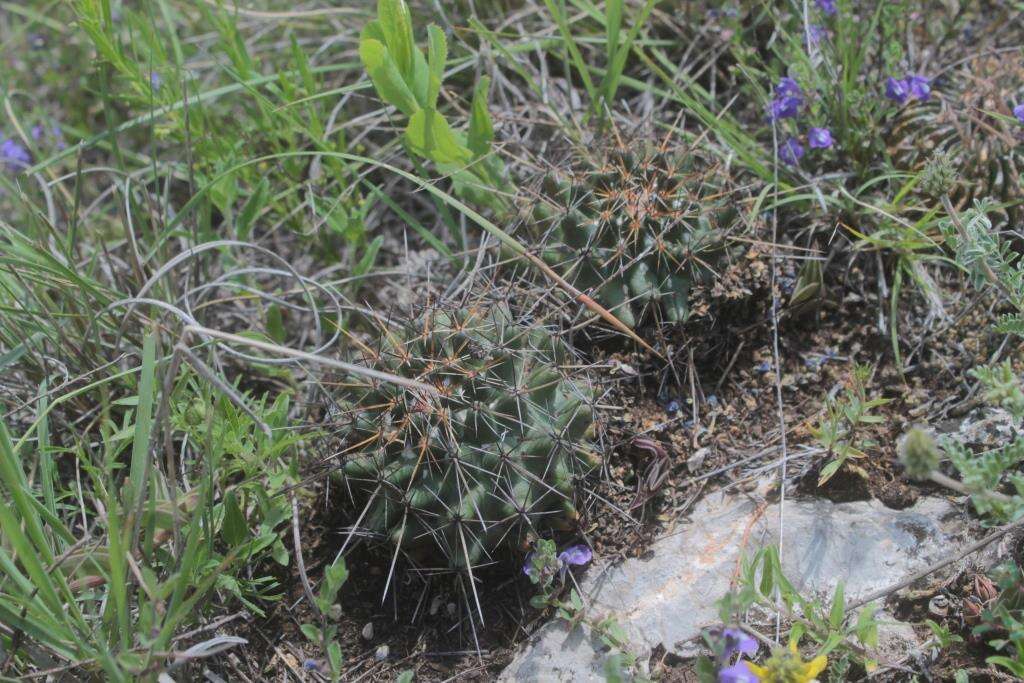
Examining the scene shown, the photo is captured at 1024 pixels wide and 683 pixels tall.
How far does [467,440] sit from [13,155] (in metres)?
2.84

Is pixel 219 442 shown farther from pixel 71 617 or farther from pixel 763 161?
pixel 763 161

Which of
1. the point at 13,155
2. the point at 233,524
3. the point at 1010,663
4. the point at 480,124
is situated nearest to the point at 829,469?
the point at 1010,663

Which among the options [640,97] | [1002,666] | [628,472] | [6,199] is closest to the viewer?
[1002,666]

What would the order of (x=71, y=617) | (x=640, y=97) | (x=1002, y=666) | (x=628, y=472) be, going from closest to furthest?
(x=1002, y=666), (x=71, y=617), (x=628, y=472), (x=640, y=97)

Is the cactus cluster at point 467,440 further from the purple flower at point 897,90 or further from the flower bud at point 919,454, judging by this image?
the purple flower at point 897,90

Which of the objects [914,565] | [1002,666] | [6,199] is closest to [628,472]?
[914,565]

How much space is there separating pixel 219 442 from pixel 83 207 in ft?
6.84

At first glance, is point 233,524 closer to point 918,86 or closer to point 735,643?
point 735,643

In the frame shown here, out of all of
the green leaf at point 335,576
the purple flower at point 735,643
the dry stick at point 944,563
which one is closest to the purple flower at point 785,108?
the dry stick at point 944,563

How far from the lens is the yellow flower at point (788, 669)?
1.94 m

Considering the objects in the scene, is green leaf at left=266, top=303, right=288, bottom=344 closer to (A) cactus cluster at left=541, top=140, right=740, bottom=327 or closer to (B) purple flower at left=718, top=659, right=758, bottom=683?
(A) cactus cluster at left=541, top=140, right=740, bottom=327

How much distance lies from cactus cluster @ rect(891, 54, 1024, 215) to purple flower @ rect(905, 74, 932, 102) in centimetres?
9

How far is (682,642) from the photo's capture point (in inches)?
89.6

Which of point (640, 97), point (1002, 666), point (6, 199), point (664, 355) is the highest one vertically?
point (6, 199)
